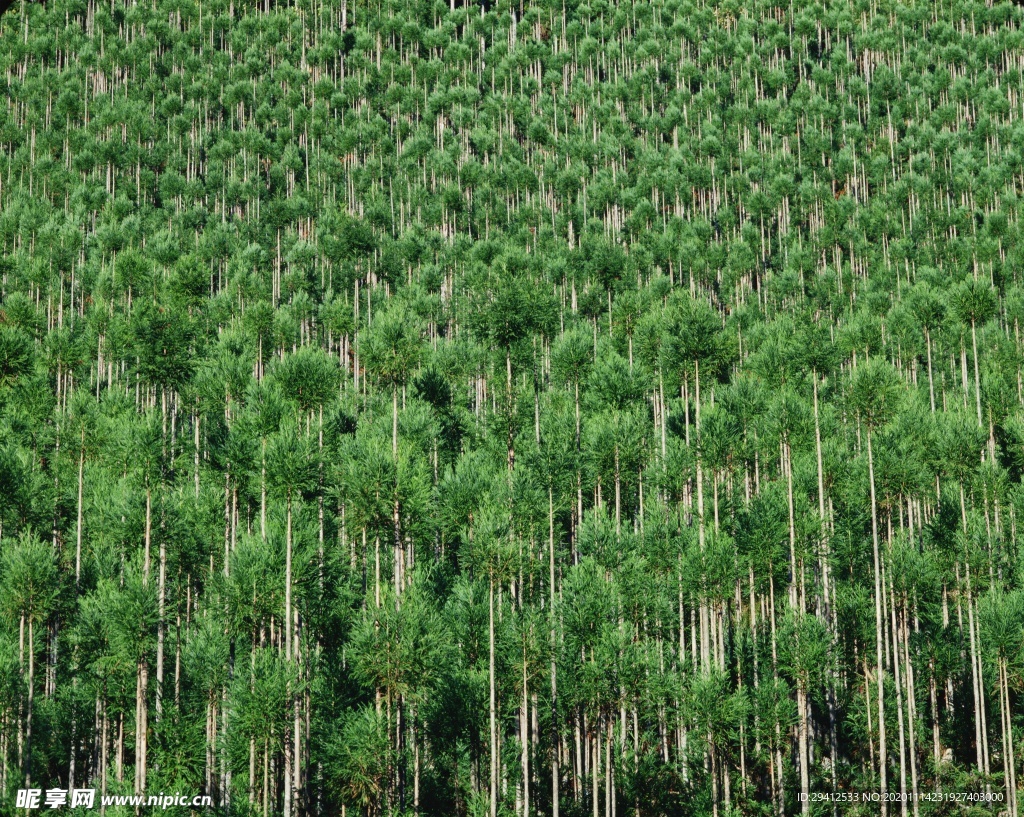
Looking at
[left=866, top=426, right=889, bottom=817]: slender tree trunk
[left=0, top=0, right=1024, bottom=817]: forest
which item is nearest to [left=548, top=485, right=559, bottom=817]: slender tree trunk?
[left=0, top=0, right=1024, bottom=817]: forest

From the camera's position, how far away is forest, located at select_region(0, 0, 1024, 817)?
104ft

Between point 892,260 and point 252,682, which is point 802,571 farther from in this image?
point 892,260

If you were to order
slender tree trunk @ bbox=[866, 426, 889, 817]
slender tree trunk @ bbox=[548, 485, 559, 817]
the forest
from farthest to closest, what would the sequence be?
1. slender tree trunk @ bbox=[548, 485, 559, 817]
2. the forest
3. slender tree trunk @ bbox=[866, 426, 889, 817]

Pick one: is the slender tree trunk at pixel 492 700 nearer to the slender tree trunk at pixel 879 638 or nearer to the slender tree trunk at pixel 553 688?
the slender tree trunk at pixel 553 688

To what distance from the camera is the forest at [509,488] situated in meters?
31.5

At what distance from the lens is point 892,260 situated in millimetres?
66188

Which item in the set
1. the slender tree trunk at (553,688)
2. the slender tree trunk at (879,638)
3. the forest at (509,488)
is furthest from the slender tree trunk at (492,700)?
the slender tree trunk at (879,638)

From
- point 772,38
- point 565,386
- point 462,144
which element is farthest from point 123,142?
point 772,38

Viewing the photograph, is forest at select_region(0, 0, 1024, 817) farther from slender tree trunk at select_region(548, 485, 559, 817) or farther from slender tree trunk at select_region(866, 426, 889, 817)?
slender tree trunk at select_region(866, 426, 889, 817)

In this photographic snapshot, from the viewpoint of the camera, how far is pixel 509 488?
37719 millimetres

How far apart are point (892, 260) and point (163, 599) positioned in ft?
179

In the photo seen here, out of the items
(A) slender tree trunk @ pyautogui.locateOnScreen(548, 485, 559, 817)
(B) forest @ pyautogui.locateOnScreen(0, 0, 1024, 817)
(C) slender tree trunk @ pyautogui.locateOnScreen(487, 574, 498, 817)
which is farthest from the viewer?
(A) slender tree trunk @ pyautogui.locateOnScreen(548, 485, 559, 817)

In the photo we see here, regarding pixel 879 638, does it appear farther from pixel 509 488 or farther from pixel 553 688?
pixel 509 488

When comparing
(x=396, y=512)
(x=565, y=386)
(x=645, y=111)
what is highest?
(x=645, y=111)
